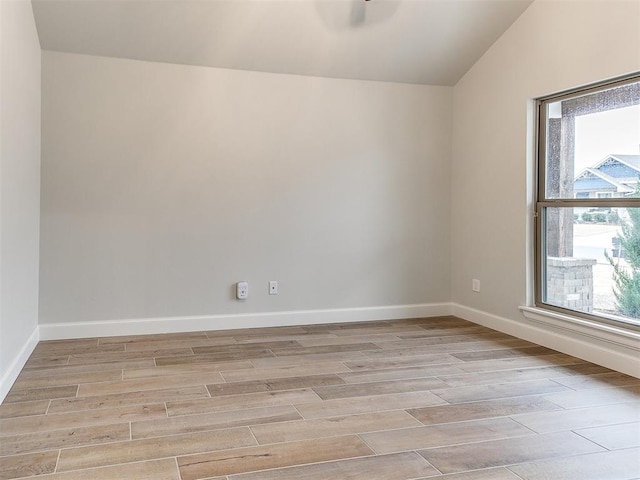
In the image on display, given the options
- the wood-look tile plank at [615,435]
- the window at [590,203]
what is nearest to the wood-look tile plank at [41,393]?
the wood-look tile plank at [615,435]

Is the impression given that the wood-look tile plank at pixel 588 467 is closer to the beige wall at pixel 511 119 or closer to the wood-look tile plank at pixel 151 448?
the wood-look tile plank at pixel 151 448

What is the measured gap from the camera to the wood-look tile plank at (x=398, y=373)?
313 centimetres

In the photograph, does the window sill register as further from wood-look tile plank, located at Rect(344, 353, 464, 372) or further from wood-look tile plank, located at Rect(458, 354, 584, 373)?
wood-look tile plank, located at Rect(344, 353, 464, 372)

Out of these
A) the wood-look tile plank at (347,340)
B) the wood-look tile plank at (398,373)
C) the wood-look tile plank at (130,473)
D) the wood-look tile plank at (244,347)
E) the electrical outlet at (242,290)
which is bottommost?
the wood-look tile plank at (130,473)

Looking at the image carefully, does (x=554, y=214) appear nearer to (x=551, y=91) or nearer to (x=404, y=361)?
(x=551, y=91)

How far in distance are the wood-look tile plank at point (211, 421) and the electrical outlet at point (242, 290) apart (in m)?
1.83

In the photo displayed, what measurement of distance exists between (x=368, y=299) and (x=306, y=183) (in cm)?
114

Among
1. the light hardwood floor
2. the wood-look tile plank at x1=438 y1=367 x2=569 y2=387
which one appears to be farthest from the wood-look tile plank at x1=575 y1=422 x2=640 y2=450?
the wood-look tile plank at x1=438 y1=367 x2=569 y2=387

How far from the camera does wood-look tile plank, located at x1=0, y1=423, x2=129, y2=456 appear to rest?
7.20 ft

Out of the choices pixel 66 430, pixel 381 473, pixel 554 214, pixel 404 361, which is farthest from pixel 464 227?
pixel 66 430

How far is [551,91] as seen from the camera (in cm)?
381

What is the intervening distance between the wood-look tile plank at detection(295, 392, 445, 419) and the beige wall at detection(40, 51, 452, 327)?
1.86m

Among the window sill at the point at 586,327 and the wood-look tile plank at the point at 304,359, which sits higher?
the window sill at the point at 586,327

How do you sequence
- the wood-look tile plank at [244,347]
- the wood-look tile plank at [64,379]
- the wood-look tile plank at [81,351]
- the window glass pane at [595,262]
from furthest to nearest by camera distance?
the wood-look tile plank at [244,347], the wood-look tile plank at [81,351], the window glass pane at [595,262], the wood-look tile plank at [64,379]
